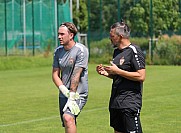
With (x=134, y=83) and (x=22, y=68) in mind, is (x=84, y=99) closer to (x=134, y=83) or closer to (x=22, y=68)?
(x=134, y=83)

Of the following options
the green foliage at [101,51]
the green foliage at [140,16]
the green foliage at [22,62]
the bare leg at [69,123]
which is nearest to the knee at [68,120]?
the bare leg at [69,123]

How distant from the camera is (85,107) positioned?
15531mm

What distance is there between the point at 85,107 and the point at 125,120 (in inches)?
292

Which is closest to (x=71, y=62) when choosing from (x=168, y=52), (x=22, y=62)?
(x=22, y=62)

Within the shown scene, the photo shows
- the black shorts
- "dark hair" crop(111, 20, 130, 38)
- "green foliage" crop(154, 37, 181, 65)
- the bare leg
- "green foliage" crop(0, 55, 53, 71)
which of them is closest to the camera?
"dark hair" crop(111, 20, 130, 38)

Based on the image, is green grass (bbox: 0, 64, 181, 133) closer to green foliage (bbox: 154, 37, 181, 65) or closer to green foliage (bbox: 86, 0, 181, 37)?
green foliage (bbox: 154, 37, 181, 65)

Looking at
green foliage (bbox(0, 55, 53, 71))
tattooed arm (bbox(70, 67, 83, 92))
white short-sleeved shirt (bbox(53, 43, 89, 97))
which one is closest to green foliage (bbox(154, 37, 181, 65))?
green foliage (bbox(0, 55, 53, 71))

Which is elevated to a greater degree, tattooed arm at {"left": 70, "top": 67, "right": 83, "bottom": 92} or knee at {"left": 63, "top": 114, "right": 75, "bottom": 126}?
tattooed arm at {"left": 70, "top": 67, "right": 83, "bottom": 92}

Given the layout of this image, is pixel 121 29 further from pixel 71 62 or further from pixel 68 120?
pixel 68 120

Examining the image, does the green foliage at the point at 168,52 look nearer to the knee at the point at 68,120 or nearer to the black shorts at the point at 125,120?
the knee at the point at 68,120

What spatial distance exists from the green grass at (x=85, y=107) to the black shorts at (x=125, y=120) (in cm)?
358

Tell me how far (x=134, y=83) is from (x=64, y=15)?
31.1m

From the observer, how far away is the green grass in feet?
40.4

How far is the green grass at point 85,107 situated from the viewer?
12.3 m
